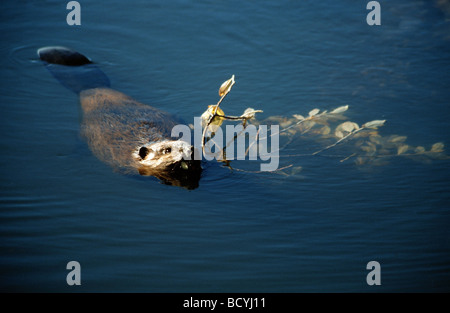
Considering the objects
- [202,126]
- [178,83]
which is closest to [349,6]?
[178,83]

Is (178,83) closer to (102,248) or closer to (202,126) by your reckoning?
(202,126)

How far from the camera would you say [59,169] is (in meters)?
3.93

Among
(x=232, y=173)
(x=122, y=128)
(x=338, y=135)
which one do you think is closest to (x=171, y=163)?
(x=232, y=173)

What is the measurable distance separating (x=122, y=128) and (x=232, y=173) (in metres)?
1.20

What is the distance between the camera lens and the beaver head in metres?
3.78

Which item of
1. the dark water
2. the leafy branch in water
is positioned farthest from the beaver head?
the leafy branch in water

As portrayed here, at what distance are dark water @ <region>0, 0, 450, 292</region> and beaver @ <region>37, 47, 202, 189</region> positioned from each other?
5.4 inches

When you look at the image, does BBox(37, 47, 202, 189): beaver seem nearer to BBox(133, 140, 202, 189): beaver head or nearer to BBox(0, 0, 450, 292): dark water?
BBox(133, 140, 202, 189): beaver head

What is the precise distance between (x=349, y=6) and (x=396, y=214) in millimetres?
4091

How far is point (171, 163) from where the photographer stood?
12.5 ft

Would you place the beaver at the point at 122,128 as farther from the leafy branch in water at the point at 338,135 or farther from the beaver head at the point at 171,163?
the leafy branch in water at the point at 338,135

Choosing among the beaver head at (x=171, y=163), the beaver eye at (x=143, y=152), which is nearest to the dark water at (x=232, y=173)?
the beaver head at (x=171, y=163)

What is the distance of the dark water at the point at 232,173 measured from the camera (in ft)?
10.0

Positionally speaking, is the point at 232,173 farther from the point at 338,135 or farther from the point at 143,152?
the point at 338,135
